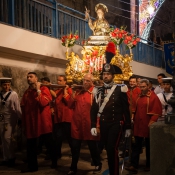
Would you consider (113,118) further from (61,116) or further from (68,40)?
(68,40)

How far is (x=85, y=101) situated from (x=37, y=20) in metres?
4.51

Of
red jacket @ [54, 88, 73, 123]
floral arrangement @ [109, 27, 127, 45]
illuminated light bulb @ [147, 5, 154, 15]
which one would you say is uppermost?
illuminated light bulb @ [147, 5, 154, 15]

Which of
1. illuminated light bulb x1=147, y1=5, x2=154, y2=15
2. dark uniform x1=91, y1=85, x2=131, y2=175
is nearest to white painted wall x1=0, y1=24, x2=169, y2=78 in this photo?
dark uniform x1=91, y1=85, x2=131, y2=175

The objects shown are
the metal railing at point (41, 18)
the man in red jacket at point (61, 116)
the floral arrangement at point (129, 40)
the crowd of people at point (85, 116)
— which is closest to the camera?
the crowd of people at point (85, 116)

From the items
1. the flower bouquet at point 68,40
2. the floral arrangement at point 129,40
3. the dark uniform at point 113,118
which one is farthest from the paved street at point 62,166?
the floral arrangement at point 129,40

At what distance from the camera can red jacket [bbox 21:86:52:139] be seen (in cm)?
784

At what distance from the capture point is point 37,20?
11.4 meters

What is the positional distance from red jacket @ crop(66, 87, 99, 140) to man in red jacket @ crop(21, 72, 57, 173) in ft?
2.10

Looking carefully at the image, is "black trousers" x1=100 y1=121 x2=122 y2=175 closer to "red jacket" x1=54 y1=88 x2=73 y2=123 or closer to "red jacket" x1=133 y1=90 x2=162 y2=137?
"red jacket" x1=133 y1=90 x2=162 y2=137

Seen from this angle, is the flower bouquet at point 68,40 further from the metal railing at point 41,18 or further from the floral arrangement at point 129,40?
the floral arrangement at point 129,40

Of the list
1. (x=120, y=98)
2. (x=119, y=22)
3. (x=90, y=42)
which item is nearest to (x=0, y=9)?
(x=90, y=42)

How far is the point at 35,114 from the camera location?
313 inches

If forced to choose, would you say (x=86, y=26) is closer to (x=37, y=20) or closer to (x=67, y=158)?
(x=37, y=20)

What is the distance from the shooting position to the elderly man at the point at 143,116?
7.91 metres
